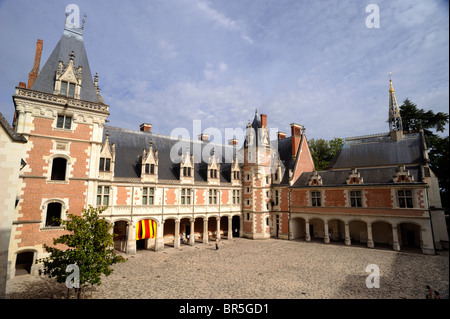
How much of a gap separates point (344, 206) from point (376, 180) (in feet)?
13.9

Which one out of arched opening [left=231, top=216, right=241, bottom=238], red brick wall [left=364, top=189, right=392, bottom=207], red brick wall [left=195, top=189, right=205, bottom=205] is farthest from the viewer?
arched opening [left=231, top=216, right=241, bottom=238]

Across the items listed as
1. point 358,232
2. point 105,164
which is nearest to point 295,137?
point 358,232

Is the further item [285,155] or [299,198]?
[285,155]

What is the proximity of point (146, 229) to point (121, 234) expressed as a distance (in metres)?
2.54

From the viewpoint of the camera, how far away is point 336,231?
29.1 metres

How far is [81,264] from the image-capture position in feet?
36.7

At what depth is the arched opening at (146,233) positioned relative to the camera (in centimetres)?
2328

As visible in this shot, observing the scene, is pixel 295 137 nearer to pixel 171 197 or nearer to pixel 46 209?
pixel 171 197

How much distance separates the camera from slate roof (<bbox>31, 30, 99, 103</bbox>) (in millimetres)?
18359

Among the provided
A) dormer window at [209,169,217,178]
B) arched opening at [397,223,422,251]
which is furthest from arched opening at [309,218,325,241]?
dormer window at [209,169,217,178]

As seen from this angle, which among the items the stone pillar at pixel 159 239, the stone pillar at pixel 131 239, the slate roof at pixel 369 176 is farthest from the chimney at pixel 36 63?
the slate roof at pixel 369 176

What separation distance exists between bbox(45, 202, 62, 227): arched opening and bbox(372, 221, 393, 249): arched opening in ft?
97.9

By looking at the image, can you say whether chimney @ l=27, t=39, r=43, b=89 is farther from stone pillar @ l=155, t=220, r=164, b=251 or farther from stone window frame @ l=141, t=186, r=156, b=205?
stone pillar @ l=155, t=220, r=164, b=251
